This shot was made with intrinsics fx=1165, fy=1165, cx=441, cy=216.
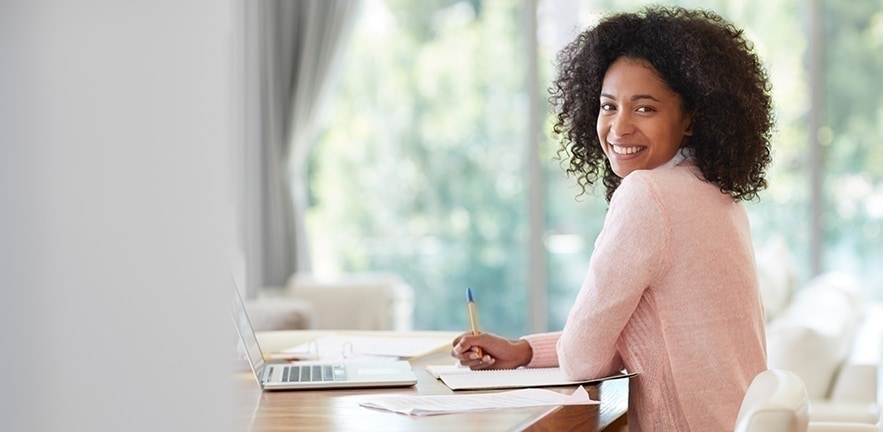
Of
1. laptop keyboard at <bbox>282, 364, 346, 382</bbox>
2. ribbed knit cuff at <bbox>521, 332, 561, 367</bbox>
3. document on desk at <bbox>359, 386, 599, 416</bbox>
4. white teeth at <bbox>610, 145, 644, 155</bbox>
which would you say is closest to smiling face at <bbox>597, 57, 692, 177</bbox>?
white teeth at <bbox>610, 145, 644, 155</bbox>

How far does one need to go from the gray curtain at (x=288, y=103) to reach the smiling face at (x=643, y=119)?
420cm

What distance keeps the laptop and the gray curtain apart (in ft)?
13.1

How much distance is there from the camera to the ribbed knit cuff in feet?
6.49

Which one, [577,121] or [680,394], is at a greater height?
[577,121]

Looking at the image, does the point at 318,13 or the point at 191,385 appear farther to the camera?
the point at 318,13

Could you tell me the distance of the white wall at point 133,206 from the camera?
1.64 ft

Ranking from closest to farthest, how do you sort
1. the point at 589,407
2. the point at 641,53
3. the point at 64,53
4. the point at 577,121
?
the point at 64,53
the point at 589,407
the point at 641,53
the point at 577,121

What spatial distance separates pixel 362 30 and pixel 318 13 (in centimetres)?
29

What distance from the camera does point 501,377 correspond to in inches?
71.9

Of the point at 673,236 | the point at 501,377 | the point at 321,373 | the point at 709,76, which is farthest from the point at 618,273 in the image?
the point at 321,373

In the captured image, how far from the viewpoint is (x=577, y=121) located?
213 centimetres

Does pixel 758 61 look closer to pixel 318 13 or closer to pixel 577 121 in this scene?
pixel 577 121

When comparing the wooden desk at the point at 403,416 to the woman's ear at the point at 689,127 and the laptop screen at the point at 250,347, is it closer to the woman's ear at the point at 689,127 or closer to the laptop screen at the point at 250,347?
the laptop screen at the point at 250,347

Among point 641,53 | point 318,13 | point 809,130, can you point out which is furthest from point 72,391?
point 809,130
